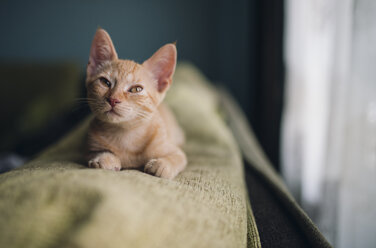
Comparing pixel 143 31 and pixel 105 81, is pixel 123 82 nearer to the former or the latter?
pixel 105 81

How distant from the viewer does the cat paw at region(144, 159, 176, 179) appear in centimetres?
69

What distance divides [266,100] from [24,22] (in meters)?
2.76

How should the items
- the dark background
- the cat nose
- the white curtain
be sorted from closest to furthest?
the cat nose → the white curtain → the dark background

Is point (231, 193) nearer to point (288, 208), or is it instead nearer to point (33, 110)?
point (288, 208)

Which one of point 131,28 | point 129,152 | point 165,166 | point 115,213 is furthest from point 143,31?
point 115,213

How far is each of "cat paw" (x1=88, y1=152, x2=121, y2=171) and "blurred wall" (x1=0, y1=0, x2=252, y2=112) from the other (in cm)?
245

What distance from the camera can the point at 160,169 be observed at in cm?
70

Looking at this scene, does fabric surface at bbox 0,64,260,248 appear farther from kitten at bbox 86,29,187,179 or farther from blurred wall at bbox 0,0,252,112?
blurred wall at bbox 0,0,252,112

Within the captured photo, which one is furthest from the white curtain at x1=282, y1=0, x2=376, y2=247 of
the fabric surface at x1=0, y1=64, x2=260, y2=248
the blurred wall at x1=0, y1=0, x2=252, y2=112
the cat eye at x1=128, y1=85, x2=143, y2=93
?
the blurred wall at x1=0, y1=0, x2=252, y2=112

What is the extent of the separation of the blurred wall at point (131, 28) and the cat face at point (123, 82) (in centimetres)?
227

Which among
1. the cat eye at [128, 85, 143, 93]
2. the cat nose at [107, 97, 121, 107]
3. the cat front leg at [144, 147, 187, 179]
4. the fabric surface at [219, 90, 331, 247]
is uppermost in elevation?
the cat eye at [128, 85, 143, 93]

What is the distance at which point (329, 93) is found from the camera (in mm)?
1077

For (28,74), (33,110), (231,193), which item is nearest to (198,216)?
(231,193)

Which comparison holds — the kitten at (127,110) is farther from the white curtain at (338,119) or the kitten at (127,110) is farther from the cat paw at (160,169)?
the white curtain at (338,119)
